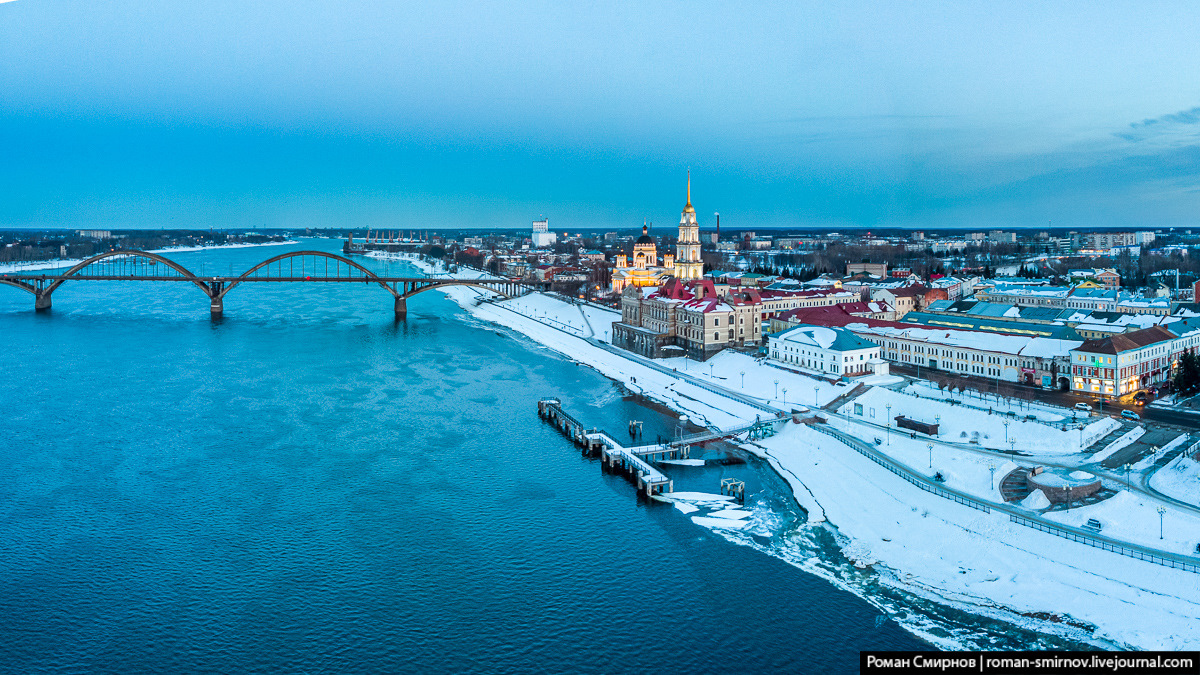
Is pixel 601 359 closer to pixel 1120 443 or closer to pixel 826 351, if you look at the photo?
pixel 826 351

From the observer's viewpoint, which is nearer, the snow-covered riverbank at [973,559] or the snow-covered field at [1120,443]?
the snow-covered riverbank at [973,559]

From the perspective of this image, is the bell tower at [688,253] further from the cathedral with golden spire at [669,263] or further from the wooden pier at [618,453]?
the wooden pier at [618,453]

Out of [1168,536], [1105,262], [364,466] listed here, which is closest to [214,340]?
[364,466]

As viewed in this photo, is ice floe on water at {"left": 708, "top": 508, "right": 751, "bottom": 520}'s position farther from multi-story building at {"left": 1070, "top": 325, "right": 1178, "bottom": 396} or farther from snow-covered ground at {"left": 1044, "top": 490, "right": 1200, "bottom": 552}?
multi-story building at {"left": 1070, "top": 325, "right": 1178, "bottom": 396}

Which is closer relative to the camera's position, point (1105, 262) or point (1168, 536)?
point (1168, 536)

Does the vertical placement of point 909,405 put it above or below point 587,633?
above

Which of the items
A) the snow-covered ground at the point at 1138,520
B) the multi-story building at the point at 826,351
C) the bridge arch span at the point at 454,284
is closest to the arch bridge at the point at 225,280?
the bridge arch span at the point at 454,284

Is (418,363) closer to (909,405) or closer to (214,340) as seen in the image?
(214,340)

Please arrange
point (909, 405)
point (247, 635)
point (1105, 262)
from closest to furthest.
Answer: point (247, 635)
point (909, 405)
point (1105, 262)
